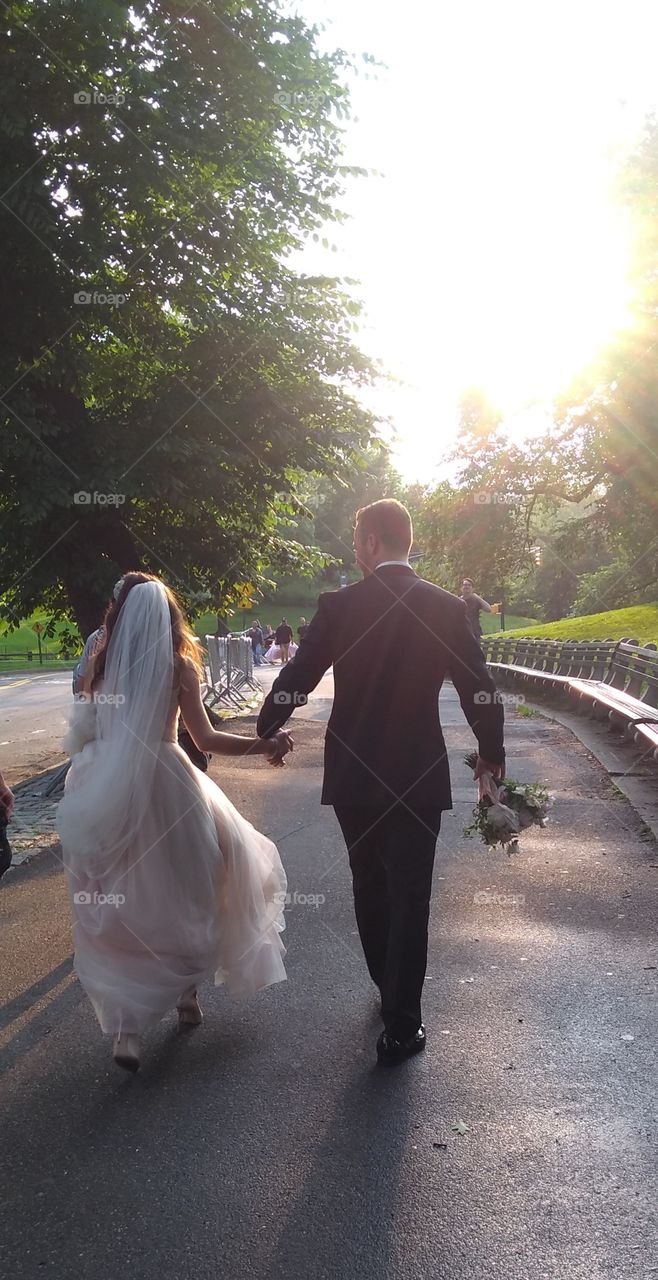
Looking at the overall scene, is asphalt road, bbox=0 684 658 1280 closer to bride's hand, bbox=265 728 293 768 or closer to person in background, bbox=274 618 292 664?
bride's hand, bbox=265 728 293 768

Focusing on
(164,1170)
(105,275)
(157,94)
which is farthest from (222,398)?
(164,1170)

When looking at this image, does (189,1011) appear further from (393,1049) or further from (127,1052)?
(393,1049)

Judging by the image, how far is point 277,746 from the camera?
4699 millimetres

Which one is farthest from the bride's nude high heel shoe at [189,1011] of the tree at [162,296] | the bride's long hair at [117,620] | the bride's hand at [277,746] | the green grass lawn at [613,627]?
the green grass lawn at [613,627]

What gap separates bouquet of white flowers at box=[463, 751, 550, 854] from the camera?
495 centimetres

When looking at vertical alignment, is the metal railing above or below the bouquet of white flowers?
below

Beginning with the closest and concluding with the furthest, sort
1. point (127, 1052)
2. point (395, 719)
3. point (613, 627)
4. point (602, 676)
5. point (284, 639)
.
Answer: point (127, 1052) < point (395, 719) < point (602, 676) < point (613, 627) < point (284, 639)

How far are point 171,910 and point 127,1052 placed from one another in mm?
556

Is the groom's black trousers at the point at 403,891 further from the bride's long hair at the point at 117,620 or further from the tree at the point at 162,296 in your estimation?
the tree at the point at 162,296

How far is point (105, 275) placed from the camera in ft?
35.9

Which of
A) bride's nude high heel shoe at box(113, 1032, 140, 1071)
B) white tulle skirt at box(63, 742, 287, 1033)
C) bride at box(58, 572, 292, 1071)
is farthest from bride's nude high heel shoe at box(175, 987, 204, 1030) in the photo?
bride's nude high heel shoe at box(113, 1032, 140, 1071)

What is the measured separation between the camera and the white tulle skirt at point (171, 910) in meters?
4.28

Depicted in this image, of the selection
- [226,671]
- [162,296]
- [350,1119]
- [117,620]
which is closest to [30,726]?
[226,671]

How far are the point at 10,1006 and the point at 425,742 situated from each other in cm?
235
